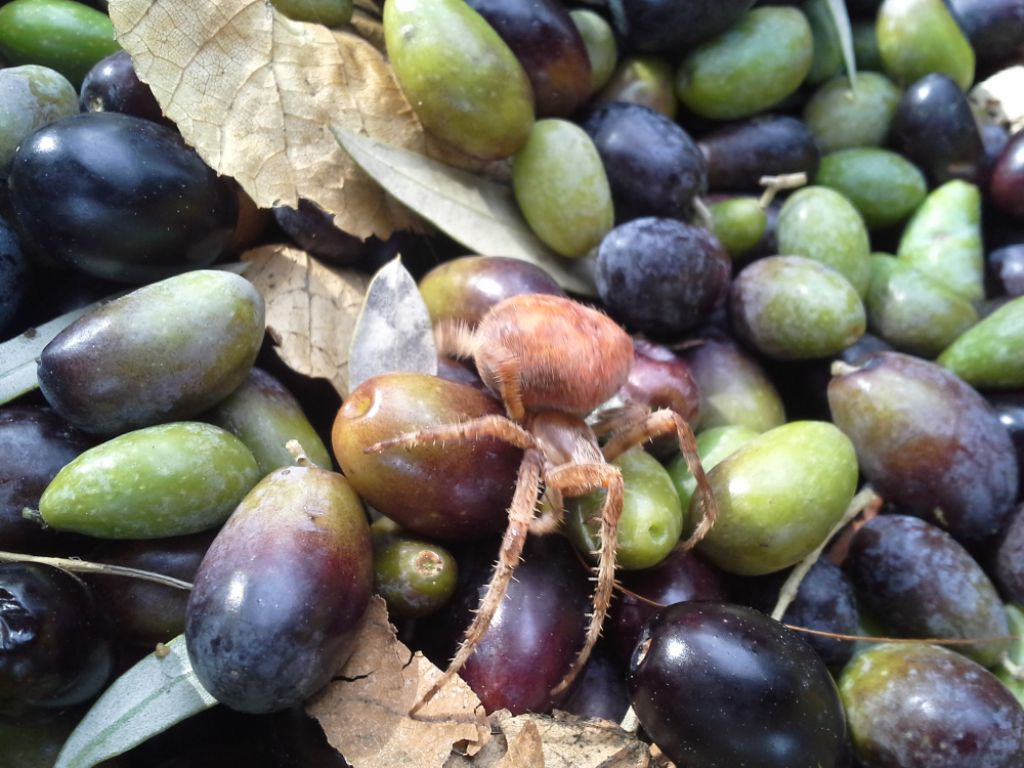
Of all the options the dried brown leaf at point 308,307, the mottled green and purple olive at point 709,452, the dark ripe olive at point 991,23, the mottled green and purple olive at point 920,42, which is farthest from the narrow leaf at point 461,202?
the dark ripe olive at point 991,23

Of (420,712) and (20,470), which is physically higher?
(20,470)

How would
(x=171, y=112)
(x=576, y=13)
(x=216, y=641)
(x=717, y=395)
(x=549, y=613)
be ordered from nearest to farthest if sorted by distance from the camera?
→ 1. (x=216, y=641)
2. (x=549, y=613)
3. (x=171, y=112)
4. (x=717, y=395)
5. (x=576, y=13)

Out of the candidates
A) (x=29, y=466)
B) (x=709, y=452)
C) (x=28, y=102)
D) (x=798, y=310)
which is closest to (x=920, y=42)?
(x=798, y=310)

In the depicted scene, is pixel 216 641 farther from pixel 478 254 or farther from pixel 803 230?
pixel 803 230

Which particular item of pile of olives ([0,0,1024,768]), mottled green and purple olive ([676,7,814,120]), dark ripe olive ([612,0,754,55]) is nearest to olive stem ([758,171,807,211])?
pile of olives ([0,0,1024,768])

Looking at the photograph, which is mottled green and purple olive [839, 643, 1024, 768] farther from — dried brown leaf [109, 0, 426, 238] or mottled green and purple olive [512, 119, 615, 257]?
dried brown leaf [109, 0, 426, 238]

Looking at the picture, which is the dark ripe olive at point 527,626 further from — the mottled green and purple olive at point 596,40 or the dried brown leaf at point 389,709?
the mottled green and purple olive at point 596,40

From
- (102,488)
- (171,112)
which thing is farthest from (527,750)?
(171,112)
